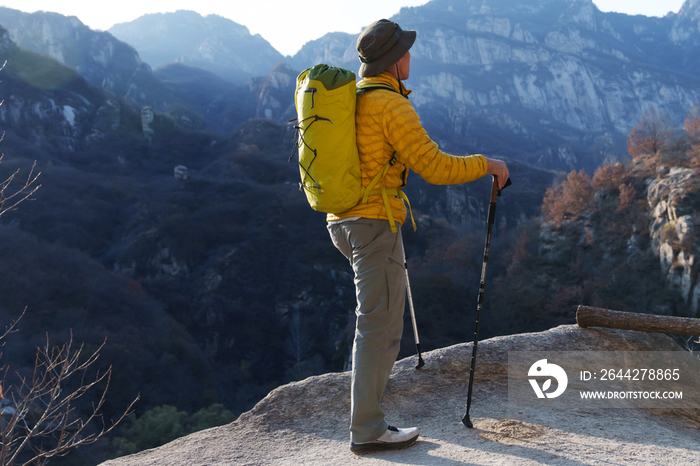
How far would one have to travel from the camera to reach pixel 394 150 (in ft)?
8.13

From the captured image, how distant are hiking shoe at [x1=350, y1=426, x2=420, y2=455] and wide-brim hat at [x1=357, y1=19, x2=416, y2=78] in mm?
1920

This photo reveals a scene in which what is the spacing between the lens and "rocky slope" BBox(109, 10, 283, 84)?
168538 mm

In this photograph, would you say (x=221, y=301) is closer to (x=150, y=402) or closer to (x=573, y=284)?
(x=150, y=402)

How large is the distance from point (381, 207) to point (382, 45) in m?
0.83

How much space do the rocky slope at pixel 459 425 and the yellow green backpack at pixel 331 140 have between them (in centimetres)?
138

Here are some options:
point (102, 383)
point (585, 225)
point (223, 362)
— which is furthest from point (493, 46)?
point (102, 383)

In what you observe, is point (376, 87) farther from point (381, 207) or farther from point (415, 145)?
point (381, 207)

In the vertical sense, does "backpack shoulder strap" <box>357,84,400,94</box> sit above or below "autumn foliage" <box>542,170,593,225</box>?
below

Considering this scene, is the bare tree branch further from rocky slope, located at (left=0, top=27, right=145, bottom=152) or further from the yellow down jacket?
rocky slope, located at (left=0, top=27, right=145, bottom=152)

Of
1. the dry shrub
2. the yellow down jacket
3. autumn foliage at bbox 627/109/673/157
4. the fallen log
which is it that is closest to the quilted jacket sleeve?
the yellow down jacket

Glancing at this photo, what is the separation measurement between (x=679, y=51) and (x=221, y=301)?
189 m

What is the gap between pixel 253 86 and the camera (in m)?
114

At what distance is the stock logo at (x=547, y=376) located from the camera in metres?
3.48

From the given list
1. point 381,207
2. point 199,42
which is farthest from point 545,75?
point 381,207
